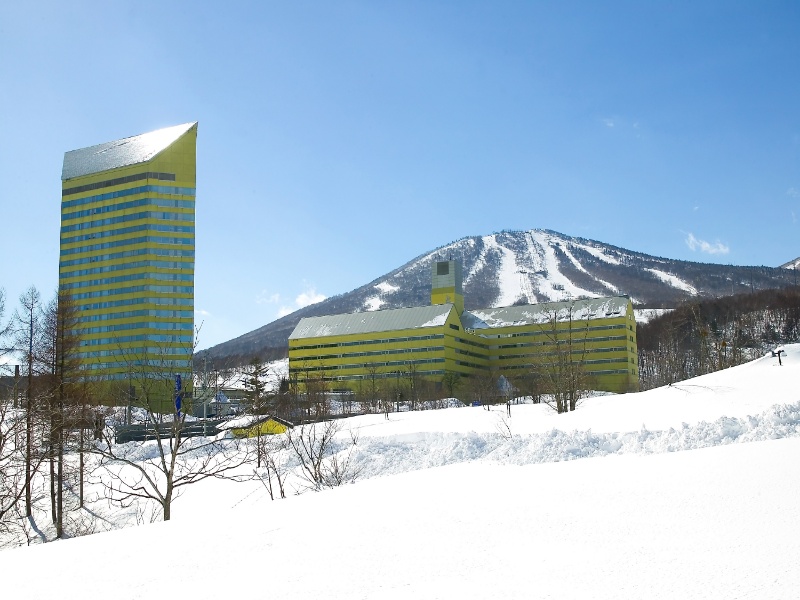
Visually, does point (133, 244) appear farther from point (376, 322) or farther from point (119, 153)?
point (376, 322)

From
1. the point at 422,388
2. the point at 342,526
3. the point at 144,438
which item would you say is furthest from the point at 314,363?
the point at 342,526

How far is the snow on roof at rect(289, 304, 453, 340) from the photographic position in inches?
4552

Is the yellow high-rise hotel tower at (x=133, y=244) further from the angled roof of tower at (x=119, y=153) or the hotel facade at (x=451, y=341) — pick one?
the hotel facade at (x=451, y=341)

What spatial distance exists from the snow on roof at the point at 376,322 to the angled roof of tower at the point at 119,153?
135ft

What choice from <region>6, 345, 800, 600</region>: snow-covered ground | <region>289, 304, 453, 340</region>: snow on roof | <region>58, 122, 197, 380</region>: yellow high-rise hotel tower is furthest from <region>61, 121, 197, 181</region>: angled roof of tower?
<region>6, 345, 800, 600</region>: snow-covered ground

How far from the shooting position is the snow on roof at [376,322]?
116m

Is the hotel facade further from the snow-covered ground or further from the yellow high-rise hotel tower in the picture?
the snow-covered ground

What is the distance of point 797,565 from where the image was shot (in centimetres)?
559

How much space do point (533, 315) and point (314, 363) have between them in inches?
→ 1614

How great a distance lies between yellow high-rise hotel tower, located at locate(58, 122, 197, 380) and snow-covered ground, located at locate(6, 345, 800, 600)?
98.1 meters

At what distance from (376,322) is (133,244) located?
42.8m

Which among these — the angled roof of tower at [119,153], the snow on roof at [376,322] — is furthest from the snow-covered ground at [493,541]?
the angled roof of tower at [119,153]

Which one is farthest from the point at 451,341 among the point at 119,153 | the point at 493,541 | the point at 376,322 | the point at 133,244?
the point at 493,541

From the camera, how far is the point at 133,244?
108312mm
